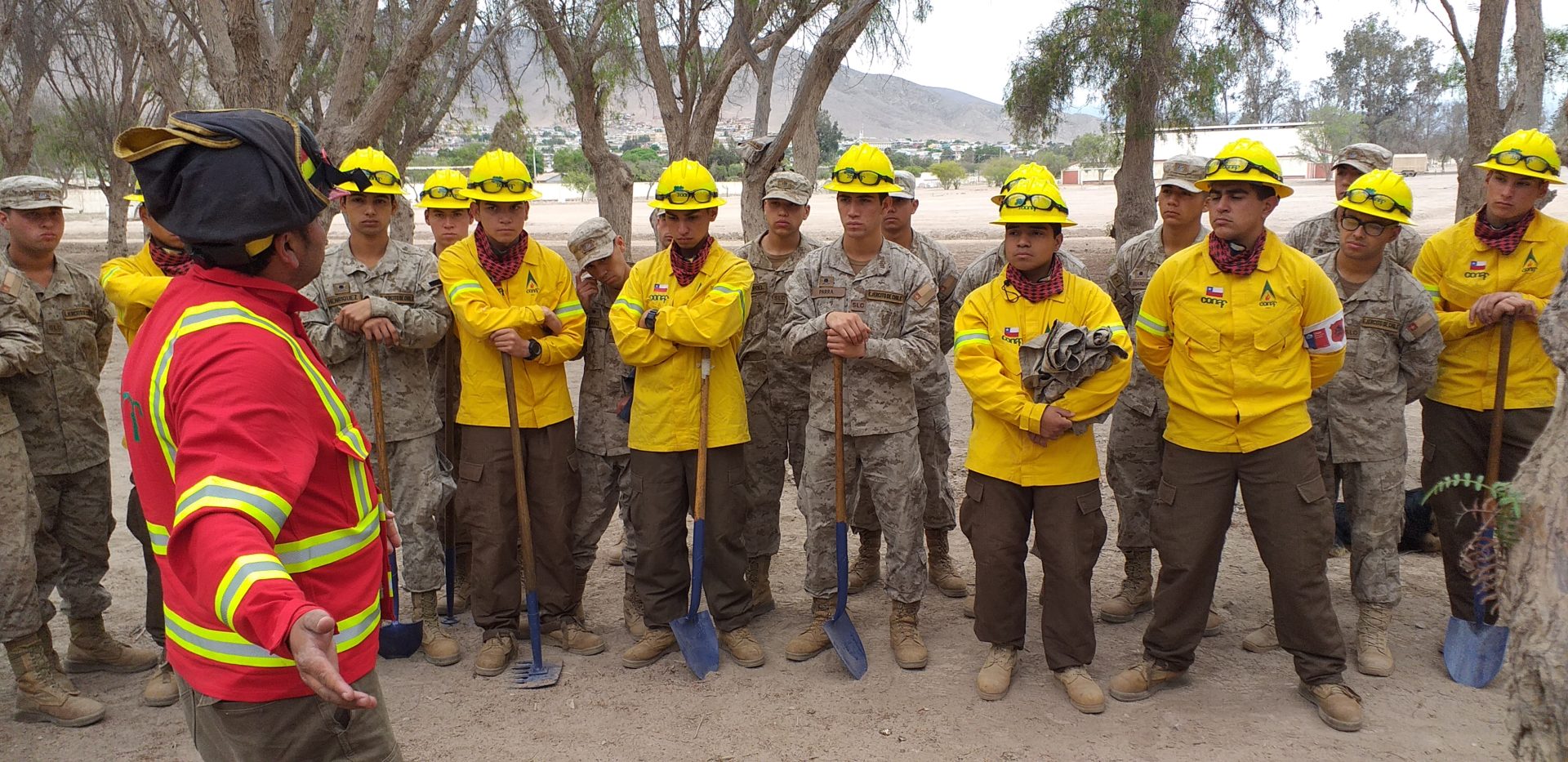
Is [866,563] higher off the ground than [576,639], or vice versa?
[866,563]

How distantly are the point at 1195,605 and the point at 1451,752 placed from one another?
101cm

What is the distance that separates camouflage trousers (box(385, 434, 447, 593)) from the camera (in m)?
5.12

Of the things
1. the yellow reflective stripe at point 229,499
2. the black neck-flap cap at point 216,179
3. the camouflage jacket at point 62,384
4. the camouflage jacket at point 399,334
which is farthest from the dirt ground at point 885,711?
the black neck-flap cap at point 216,179

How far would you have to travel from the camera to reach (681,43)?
1574 centimetres

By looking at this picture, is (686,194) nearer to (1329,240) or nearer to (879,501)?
(879,501)

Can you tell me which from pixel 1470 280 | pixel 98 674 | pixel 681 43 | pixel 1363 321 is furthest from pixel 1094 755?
pixel 681 43

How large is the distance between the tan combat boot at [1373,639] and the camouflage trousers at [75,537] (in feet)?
18.9

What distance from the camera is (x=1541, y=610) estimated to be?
2.42 meters

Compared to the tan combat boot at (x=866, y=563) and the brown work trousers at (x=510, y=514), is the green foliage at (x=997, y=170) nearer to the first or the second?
the tan combat boot at (x=866, y=563)

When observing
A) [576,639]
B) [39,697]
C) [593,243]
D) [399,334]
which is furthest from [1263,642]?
[39,697]

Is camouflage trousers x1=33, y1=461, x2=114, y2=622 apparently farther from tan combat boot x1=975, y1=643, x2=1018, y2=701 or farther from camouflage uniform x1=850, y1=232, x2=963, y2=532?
tan combat boot x1=975, y1=643, x2=1018, y2=701

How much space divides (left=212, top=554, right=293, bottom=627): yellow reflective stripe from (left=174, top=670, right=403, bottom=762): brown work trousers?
1.36ft

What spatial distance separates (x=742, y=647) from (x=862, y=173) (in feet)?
7.43

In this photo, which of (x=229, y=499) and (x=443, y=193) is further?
(x=443, y=193)
